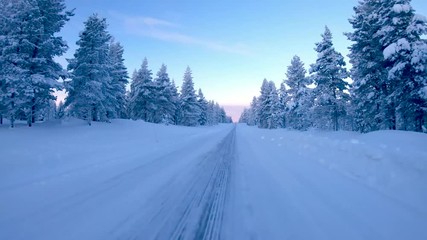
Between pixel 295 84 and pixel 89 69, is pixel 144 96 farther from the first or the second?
pixel 295 84

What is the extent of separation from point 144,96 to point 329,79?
1241 inches

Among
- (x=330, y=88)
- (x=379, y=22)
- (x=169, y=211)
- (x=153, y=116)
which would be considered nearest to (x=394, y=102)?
(x=379, y=22)

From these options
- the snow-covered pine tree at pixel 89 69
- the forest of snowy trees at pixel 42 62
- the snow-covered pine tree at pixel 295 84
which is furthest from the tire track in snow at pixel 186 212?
the snow-covered pine tree at pixel 295 84

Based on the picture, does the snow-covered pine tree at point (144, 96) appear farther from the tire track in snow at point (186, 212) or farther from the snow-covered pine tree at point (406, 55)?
the tire track in snow at point (186, 212)

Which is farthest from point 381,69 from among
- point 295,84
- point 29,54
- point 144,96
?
point 144,96

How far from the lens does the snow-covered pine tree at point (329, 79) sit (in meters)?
29.6

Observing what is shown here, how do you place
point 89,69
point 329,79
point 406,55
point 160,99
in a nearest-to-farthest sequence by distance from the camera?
point 406,55 < point 89,69 < point 329,79 < point 160,99

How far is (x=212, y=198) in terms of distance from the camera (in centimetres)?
591

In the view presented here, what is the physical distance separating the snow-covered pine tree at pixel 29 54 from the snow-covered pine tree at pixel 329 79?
26597mm

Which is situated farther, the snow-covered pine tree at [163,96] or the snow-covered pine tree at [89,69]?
the snow-covered pine tree at [163,96]

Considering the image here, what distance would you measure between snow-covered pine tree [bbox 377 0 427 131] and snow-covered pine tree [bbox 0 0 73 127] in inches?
985

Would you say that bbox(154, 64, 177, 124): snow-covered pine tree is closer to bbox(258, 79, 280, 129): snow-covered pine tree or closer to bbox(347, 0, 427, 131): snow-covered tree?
bbox(258, 79, 280, 129): snow-covered pine tree

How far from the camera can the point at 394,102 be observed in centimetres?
2047

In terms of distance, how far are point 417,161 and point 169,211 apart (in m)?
7.22
